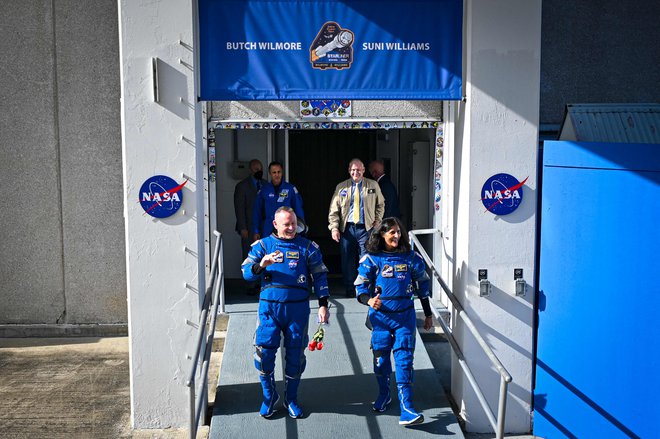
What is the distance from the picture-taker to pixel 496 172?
7195mm

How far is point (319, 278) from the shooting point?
6.89 metres

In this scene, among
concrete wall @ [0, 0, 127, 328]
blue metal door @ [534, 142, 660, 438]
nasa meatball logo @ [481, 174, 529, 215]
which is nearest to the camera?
blue metal door @ [534, 142, 660, 438]

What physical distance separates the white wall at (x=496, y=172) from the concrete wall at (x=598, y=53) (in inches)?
119

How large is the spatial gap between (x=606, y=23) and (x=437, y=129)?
8.09ft

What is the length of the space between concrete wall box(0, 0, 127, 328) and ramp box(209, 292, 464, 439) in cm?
266

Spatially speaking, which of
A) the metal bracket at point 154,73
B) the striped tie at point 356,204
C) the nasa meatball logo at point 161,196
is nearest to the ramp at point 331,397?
the striped tie at point 356,204

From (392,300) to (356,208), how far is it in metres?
2.47

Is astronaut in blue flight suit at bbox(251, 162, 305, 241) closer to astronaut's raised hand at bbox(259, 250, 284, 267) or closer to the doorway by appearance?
astronaut's raised hand at bbox(259, 250, 284, 267)

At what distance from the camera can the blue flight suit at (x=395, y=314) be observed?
22.3 ft

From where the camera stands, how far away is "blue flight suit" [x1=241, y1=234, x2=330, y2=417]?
6707 mm

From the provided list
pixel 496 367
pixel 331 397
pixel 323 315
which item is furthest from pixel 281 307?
Result: pixel 496 367

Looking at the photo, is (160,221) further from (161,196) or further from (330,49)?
(330,49)

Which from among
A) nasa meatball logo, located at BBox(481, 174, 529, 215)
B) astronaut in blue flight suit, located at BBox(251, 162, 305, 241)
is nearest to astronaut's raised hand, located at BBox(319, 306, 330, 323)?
nasa meatball logo, located at BBox(481, 174, 529, 215)

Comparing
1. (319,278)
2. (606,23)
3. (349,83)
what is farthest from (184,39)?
(606,23)
